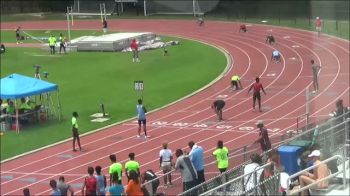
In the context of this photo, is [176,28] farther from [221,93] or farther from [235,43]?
[221,93]

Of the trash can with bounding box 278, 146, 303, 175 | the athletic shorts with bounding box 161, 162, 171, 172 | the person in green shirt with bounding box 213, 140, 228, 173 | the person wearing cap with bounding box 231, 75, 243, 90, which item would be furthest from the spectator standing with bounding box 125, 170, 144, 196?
the person wearing cap with bounding box 231, 75, 243, 90

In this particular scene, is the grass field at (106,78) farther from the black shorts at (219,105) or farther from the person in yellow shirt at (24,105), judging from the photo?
the black shorts at (219,105)

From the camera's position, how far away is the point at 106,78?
3788 centimetres

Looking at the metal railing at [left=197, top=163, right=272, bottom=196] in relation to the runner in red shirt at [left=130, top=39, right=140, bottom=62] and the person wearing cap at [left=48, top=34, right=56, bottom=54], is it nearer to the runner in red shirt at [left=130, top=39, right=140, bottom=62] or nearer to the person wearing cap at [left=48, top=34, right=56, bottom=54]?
the runner in red shirt at [left=130, top=39, right=140, bottom=62]

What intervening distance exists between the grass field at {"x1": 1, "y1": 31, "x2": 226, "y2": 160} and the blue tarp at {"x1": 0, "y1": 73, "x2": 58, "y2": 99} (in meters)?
1.39

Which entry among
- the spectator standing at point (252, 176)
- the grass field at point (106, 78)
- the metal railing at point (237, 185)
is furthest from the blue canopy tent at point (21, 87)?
the spectator standing at point (252, 176)

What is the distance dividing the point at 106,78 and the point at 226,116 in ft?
36.1

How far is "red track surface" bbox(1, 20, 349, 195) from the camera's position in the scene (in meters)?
23.1

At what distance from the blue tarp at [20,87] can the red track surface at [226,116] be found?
3383 mm

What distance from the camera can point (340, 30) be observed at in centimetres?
4891

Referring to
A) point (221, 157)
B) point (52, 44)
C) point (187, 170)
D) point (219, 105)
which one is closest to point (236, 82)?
point (219, 105)

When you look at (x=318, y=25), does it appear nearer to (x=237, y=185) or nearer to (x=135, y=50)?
(x=135, y=50)

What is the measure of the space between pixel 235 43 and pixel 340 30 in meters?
7.23

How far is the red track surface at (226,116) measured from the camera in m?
23.1
